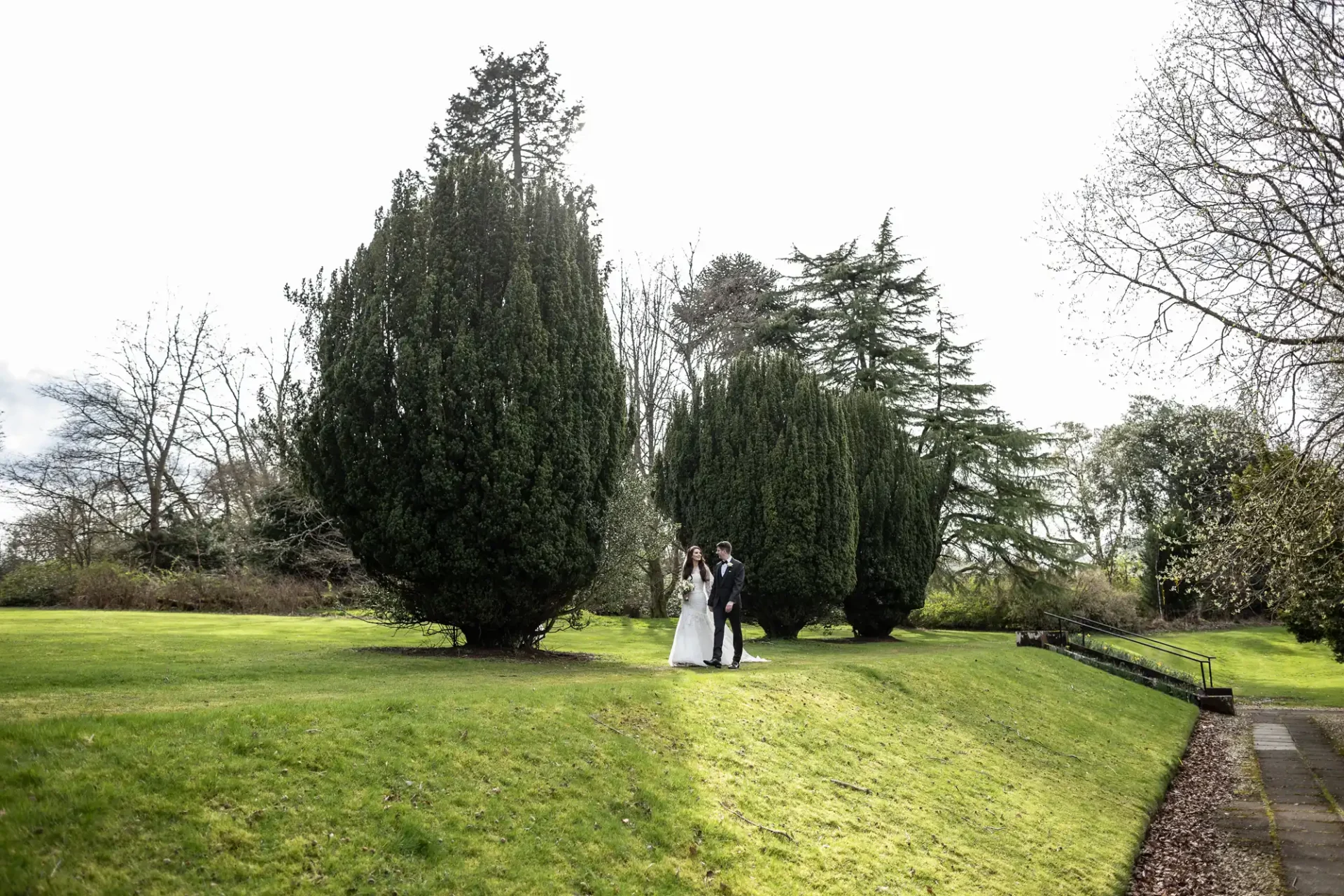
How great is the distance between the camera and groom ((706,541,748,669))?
44.2 feet

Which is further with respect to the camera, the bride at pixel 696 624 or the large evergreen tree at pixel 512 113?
the large evergreen tree at pixel 512 113

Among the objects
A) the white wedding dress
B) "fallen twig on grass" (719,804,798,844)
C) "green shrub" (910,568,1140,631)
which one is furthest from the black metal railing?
"fallen twig on grass" (719,804,798,844)

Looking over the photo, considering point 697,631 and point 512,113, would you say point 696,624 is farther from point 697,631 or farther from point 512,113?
point 512,113

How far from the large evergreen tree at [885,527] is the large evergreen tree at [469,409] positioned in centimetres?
1276

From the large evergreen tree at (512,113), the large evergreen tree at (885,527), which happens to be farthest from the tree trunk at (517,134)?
the large evergreen tree at (885,527)

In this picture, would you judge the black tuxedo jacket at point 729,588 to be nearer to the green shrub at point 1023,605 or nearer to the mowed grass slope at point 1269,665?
the mowed grass slope at point 1269,665

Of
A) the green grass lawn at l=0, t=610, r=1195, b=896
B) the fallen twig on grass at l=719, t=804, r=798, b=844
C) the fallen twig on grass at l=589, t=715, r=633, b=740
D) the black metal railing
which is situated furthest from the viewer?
the black metal railing

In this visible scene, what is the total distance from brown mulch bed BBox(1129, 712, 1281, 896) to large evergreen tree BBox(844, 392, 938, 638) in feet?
31.8

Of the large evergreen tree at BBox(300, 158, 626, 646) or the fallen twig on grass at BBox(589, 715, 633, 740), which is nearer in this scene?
the fallen twig on grass at BBox(589, 715, 633, 740)

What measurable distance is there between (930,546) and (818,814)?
19.3m

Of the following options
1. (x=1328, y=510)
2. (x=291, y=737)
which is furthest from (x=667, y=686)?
(x=1328, y=510)

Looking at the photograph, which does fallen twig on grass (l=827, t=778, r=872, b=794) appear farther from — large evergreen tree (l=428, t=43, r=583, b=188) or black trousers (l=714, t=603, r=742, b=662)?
large evergreen tree (l=428, t=43, r=583, b=188)

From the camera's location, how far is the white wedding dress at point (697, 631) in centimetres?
1367

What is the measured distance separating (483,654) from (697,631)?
3495 mm
